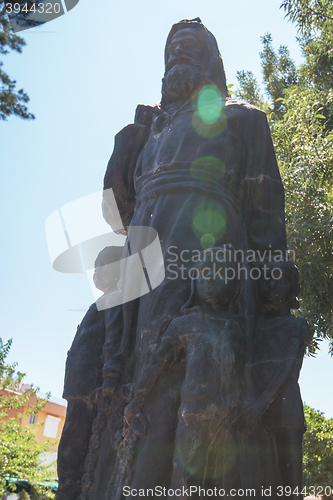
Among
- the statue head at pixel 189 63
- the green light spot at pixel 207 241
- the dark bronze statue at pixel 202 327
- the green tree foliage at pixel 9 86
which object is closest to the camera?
the dark bronze statue at pixel 202 327

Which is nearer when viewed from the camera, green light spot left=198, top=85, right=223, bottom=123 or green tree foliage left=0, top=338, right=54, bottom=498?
green light spot left=198, top=85, right=223, bottom=123

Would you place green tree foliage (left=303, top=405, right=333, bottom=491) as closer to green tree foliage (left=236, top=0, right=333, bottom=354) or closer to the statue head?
green tree foliage (left=236, top=0, right=333, bottom=354)

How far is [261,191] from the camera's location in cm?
331

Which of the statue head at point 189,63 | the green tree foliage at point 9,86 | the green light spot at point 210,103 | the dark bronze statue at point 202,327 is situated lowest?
the dark bronze statue at point 202,327

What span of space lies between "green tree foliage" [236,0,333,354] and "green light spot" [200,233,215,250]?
6.35 metres

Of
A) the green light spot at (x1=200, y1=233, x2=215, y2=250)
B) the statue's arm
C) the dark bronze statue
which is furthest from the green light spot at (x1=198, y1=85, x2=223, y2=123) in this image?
the green light spot at (x1=200, y1=233, x2=215, y2=250)

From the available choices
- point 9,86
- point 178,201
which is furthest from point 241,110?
point 9,86

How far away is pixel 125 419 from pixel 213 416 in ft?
1.56

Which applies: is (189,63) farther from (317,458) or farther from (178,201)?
(317,458)

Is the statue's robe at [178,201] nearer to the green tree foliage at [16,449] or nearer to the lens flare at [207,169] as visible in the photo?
the lens flare at [207,169]

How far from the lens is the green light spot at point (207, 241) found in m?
2.86

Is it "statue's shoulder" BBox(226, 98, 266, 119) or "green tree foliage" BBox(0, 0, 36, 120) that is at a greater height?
"green tree foliage" BBox(0, 0, 36, 120)

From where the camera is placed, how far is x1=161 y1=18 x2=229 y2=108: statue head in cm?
350

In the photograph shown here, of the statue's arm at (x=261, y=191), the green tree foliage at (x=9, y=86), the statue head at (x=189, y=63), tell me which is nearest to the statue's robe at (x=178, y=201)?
the statue's arm at (x=261, y=191)
